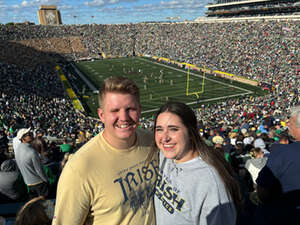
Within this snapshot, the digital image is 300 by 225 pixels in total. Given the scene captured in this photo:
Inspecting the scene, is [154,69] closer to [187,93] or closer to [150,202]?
[187,93]

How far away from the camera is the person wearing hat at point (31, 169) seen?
370 cm

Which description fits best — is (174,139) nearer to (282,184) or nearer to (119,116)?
(119,116)

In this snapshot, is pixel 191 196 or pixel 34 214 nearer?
pixel 191 196

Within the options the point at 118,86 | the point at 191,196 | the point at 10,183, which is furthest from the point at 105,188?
the point at 10,183

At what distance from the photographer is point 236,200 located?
1769 millimetres

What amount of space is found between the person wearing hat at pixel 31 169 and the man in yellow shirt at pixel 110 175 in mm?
2409

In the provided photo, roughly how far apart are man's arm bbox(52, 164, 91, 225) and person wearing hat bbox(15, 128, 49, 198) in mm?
2384

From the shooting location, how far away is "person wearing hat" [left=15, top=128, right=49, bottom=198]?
146 inches

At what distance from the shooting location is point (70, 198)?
1618 millimetres

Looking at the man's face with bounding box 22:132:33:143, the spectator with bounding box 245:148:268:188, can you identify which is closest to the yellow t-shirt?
the man's face with bounding box 22:132:33:143

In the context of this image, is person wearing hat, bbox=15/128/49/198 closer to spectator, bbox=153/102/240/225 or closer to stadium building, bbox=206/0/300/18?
spectator, bbox=153/102/240/225

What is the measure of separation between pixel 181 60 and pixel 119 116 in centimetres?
4552

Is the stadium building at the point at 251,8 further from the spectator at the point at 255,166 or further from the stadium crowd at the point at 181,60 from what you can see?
the spectator at the point at 255,166

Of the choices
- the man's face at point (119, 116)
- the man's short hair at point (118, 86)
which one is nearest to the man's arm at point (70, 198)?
the man's face at point (119, 116)
